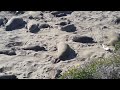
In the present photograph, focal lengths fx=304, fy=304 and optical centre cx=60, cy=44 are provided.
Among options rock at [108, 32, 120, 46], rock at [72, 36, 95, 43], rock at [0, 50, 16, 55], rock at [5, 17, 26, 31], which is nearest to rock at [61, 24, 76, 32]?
rock at [72, 36, 95, 43]

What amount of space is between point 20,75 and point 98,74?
2.97m

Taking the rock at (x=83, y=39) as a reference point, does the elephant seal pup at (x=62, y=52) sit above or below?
above

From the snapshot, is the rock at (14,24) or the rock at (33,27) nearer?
the rock at (33,27)

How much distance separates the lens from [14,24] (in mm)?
11953

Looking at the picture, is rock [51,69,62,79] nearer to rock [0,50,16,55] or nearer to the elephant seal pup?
the elephant seal pup

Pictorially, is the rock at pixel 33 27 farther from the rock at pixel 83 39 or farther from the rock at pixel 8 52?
the rock at pixel 8 52

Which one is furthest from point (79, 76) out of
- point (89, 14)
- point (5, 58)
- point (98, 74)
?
point (89, 14)

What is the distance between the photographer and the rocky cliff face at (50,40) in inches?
323

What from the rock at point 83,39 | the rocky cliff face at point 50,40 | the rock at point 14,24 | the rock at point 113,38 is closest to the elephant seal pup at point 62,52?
A: the rocky cliff face at point 50,40

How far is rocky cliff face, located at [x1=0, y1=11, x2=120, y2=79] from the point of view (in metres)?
8.20

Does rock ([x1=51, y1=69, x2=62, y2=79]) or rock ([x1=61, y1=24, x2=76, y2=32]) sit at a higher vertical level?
rock ([x1=51, y1=69, x2=62, y2=79])

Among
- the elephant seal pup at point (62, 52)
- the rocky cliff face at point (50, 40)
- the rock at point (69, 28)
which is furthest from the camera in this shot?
the rock at point (69, 28)
